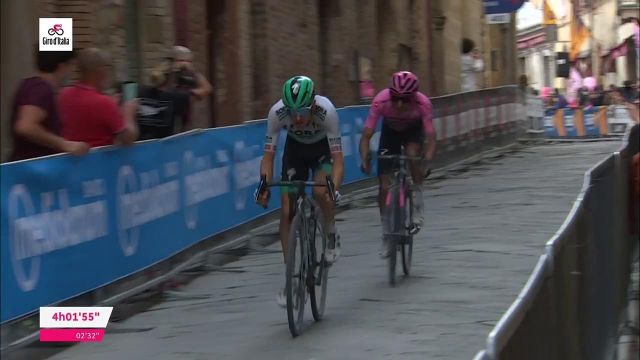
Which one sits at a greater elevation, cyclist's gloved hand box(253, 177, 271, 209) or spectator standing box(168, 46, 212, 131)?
spectator standing box(168, 46, 212, 131)

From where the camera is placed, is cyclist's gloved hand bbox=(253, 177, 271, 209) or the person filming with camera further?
the person filming with camera

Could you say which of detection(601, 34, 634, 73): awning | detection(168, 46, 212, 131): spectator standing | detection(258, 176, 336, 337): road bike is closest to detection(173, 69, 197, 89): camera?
detection(168, 46, 212, 131): spectator standing

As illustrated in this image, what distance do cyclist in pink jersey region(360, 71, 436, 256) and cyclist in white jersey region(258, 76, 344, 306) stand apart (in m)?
1.65

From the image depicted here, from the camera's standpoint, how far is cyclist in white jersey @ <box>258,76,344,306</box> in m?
9.10

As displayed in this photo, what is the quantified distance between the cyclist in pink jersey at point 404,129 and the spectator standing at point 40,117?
289cm

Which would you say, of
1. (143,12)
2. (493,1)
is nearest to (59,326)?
(143,12)

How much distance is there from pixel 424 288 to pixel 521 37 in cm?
4646

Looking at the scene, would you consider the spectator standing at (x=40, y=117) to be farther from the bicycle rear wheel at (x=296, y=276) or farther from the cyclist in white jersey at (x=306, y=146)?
the bicycle rear wheel at (x=296, y=276)

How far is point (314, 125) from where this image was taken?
9.57 metres

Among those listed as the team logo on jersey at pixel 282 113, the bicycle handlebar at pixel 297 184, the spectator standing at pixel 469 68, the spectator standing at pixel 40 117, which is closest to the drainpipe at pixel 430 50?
the spectator standing at pixel 469 68

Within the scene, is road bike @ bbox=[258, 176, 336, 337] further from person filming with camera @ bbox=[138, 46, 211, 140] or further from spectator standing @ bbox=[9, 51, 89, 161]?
person filming with camera @ bbox=[138, 46, 211, 140]

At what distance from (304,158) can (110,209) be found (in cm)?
144

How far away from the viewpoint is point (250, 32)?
895 inches

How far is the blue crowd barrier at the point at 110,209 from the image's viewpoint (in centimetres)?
827
